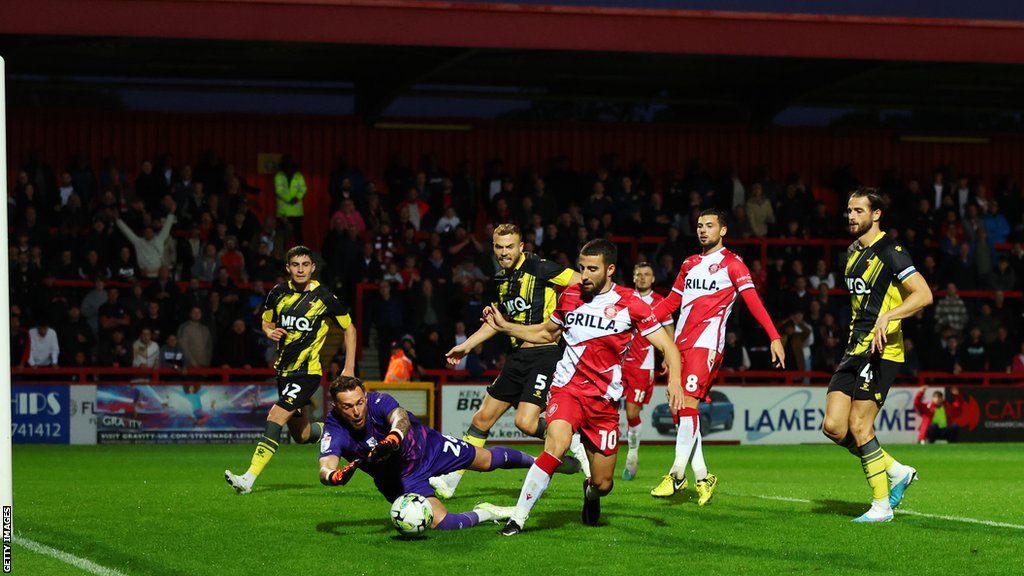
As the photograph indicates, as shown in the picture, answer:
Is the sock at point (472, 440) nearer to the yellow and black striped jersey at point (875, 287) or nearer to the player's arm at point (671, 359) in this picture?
the player's arm at point (671, 359)

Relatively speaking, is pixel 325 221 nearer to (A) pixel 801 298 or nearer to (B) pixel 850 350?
(A) pixel 801 298

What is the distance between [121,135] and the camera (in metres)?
27.6

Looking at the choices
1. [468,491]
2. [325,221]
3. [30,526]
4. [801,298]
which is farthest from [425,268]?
[30,526]

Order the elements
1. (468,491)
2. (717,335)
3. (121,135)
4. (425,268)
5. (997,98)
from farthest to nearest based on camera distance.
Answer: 1. (997,98)
2. (121,135)
3. (425,268)
4. (468,491)
5. (717,335)

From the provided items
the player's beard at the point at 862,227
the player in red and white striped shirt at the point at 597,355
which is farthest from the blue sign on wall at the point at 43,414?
the player's beard at the point at 862,227

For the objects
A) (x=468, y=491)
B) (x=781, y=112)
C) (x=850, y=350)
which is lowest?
(x=468, y=491)

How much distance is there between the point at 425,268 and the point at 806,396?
6582mm

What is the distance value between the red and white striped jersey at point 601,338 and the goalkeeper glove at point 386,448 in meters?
1.35

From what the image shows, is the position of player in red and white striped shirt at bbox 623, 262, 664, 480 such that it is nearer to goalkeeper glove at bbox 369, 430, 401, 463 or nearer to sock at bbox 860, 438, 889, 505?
sock at bbox 860, 438, 889, 505

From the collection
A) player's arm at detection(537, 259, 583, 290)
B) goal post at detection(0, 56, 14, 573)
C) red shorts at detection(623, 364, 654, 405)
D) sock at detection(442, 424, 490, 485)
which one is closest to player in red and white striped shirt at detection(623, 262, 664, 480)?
red shorts at detection(623, 364, 654, 405)

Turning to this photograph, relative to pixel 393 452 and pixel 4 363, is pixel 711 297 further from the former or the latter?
pixel 4 363

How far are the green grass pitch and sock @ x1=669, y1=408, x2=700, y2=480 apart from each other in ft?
0.85

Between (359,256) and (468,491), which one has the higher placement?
(359,256)

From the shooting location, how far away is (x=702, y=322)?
1128 centimetres
